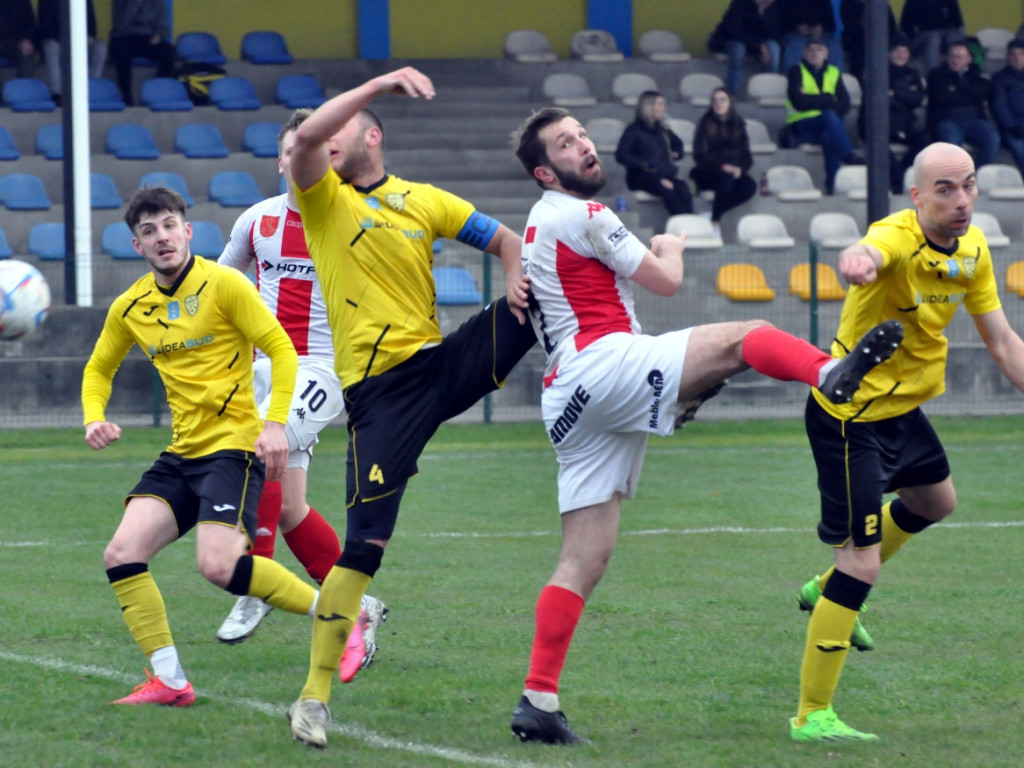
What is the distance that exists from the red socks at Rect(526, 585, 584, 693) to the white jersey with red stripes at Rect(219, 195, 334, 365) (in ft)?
6.90

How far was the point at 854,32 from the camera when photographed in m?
21.5

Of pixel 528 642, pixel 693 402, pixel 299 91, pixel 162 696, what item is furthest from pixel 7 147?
pixel 693 402

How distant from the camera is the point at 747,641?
603cm

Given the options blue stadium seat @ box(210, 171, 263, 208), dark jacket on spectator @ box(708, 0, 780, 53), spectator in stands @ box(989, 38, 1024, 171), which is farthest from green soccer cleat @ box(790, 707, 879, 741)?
dark jacket on spectator @ box(708, 0, 780, 53)

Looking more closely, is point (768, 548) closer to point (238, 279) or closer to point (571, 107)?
point (238, 279)

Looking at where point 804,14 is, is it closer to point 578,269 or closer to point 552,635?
point 578,269

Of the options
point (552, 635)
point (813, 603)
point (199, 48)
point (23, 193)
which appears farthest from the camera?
point (199, 48)

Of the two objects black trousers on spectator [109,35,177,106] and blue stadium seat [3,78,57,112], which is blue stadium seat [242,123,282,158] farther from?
blue stadium seat [3,78,57,112]

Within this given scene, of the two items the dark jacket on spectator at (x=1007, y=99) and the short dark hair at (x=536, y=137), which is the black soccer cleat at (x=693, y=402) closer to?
the short dark hair at (x=536, y=137)

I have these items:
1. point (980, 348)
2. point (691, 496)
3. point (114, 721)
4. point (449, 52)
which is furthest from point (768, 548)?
point (449, 52)

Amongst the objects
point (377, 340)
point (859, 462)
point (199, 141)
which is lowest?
point (199, 141)

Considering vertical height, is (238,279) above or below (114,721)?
above

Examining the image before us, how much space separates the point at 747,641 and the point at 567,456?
175cm

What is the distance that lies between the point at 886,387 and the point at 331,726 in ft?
7.19
